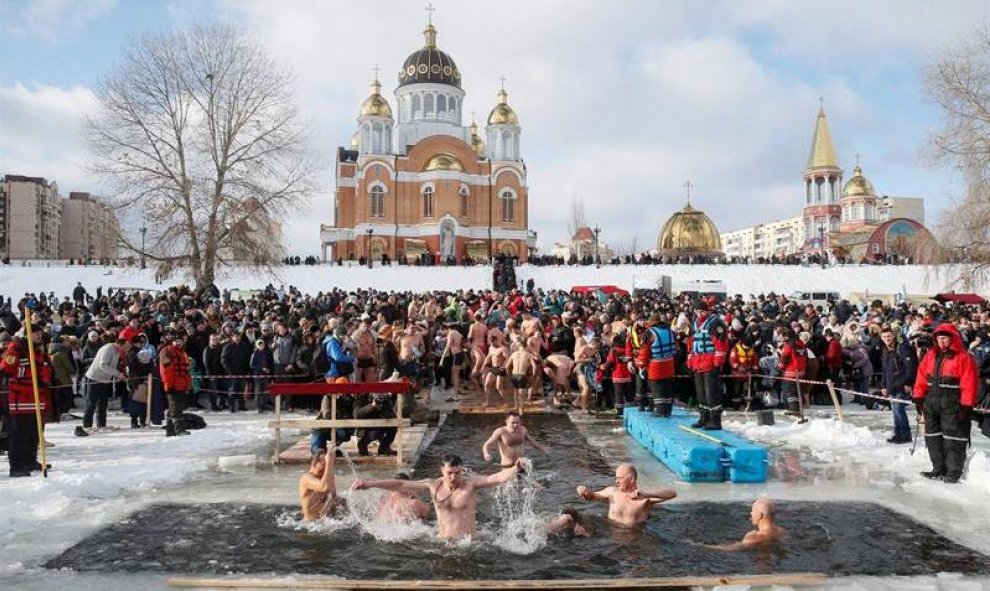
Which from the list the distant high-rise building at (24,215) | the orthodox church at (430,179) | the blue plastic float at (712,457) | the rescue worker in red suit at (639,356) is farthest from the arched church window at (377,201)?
the distant high-rise building at (24,215)

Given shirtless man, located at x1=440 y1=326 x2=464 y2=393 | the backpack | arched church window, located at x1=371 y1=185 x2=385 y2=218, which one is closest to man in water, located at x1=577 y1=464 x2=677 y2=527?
the backpack

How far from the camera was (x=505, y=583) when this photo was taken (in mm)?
5383

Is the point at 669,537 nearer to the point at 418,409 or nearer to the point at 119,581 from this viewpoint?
the point at 119,581

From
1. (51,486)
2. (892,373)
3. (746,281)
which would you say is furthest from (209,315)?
(746,281)

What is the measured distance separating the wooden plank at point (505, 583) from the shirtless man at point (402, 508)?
151 cm

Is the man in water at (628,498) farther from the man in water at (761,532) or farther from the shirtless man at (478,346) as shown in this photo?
the shirtless man at (478,346)

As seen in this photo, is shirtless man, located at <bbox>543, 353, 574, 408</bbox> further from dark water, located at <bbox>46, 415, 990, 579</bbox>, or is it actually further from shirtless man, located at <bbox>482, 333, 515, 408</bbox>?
dark water, located at <bbox>46, 415, 990, 579</bbox>

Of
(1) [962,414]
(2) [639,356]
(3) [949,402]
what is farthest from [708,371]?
(1) [962,414]

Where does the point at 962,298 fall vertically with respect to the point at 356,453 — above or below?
above

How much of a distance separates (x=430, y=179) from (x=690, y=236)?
26.2 meters

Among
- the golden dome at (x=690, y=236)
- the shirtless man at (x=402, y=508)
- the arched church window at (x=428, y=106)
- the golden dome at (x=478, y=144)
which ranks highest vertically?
the arched church window at (x=428, y=106)

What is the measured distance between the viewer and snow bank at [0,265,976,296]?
41.7 metres

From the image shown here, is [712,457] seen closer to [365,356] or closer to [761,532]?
[761,532]

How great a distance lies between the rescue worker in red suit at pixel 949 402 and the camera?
27.2ft
